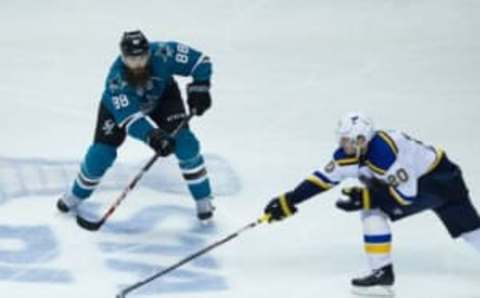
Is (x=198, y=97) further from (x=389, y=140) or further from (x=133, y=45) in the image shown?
(x=389, y=140)

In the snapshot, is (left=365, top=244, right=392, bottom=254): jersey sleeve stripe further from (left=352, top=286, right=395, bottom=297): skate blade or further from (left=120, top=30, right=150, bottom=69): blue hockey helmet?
(left=120, top=30, right=150, bottom=69): blue hockey helmet

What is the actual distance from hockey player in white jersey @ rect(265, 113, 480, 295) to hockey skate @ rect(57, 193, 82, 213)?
1.10 meters

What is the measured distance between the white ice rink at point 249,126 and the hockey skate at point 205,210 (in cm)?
5

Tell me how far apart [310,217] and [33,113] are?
1834 millimetres

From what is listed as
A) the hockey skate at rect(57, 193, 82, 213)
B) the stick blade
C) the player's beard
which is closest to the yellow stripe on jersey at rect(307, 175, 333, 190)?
the player's beard

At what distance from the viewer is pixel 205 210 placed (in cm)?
530

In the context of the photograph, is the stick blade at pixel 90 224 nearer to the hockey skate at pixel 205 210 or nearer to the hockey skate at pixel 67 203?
the hockey skate at pixel 67 203

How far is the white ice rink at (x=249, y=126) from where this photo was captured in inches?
191

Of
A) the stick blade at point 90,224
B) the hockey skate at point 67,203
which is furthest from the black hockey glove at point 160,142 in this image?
the hockey skate at point 67,203

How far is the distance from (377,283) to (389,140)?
58cm

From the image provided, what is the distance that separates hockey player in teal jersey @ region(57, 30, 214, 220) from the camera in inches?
194

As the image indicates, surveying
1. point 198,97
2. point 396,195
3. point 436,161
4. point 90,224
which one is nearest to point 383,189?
point 396,195

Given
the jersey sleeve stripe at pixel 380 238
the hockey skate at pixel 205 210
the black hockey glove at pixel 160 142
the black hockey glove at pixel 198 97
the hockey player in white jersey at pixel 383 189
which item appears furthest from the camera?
the hockey skate at pixel 205 210

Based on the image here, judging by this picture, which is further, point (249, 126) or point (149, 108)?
point (249, 126)
